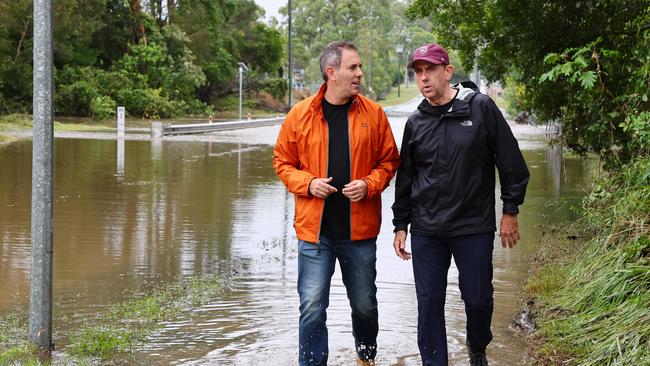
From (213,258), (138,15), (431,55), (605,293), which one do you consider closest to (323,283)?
(431,55)

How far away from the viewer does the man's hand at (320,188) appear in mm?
5289

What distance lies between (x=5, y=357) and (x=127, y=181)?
37.1ft

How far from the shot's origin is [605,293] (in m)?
6.25

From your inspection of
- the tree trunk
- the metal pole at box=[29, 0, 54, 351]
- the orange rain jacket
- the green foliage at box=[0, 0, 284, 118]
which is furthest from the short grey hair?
the tree trunk

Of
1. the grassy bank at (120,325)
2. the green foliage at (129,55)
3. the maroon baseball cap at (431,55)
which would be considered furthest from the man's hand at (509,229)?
the green foliage at (129,55)

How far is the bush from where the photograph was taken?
145 ft

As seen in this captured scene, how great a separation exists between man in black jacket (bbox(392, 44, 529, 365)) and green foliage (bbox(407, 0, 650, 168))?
222 centimetres

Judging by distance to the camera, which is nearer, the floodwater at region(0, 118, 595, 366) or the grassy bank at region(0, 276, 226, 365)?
the grassy bank at region(0, 276, 226, 365)

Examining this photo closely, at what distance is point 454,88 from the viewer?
5461 millimetres

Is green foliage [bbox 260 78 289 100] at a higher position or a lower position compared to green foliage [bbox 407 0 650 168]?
higher

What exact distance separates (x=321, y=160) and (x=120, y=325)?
7.65 feet

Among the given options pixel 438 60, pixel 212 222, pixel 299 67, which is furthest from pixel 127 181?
pixel 299 67

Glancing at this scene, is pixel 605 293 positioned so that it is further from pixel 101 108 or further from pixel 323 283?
pixel 101 108

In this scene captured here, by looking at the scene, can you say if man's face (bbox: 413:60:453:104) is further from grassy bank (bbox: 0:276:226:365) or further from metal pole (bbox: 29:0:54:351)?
grassy bank (bbox: 0:276:226:365)
